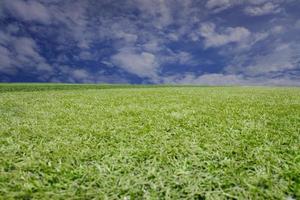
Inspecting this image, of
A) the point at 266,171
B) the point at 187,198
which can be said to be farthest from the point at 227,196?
the point at 266,171

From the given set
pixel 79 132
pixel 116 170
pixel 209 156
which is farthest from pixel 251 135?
pixel 79 132

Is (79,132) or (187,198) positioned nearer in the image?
(187,198)

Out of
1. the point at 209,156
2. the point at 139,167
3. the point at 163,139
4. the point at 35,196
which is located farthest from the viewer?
the point at 163,139

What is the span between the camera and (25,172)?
4750mm

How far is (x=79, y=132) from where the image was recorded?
7.66m

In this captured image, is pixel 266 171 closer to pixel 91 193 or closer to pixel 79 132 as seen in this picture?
pixel 91 193

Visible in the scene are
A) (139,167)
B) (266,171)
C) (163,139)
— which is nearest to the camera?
(266,171)

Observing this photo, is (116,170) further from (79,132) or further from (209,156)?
(79,132)

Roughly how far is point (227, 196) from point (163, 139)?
307cm

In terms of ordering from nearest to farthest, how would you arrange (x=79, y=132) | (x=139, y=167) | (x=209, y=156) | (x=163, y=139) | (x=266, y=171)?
(x=266, y=171), (x=139, y=167), (x=209, y=156), (x=163, y=139), (x=79, y=132)

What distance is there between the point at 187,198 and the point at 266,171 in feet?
5.67

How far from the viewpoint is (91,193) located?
4020 millimetres

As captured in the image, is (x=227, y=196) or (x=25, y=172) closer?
(x=227, y=196)

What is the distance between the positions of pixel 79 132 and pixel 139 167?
3.22m
